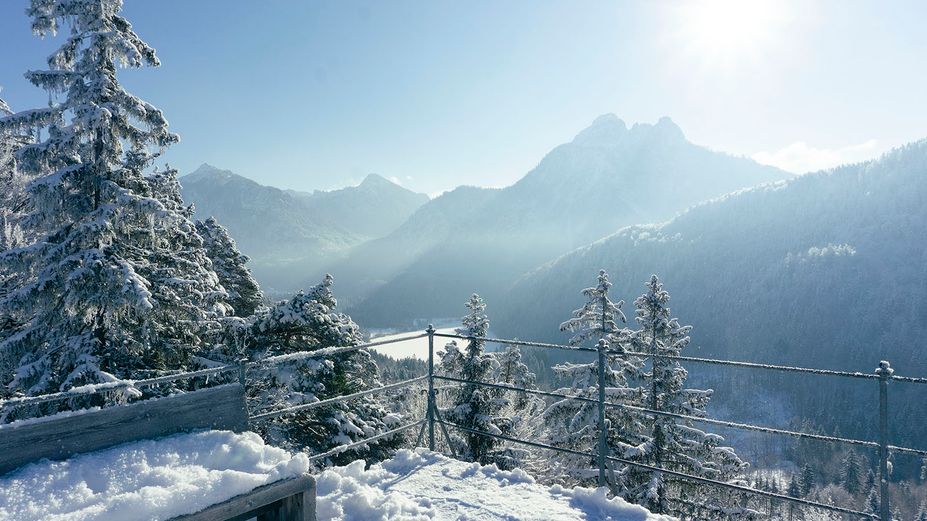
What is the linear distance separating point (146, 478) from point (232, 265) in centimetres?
1625

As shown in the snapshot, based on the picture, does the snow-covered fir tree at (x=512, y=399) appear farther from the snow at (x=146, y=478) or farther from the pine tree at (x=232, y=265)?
the snow at (x=146, y=478)

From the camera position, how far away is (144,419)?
296 cm

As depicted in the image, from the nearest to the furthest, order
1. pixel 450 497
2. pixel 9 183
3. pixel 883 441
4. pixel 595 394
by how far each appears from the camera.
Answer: pixel 883 441 < pixel 450 497 < pixel 595 394 < pixel 9 183

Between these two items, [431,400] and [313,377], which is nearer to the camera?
[431,400]

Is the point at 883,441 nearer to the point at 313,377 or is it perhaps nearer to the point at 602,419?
the point at 602,419

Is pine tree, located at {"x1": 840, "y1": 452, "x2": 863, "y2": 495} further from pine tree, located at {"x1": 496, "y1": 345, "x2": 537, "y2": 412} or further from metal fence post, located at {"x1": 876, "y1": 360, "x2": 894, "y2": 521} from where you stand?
metal fence post, located at {"x1": 876, "y1": 360, "x2": 894, "y2": 521}

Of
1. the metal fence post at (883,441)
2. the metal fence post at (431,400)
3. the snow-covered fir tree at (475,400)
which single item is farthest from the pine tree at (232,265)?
the metal fence post at (883,441)

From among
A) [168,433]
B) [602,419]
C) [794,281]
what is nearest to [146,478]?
[168,433]

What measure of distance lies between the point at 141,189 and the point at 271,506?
31.1 ft

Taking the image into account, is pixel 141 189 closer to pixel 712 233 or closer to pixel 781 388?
pixel 781 388

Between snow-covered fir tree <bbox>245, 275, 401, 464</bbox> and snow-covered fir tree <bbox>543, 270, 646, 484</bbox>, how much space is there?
561 cm

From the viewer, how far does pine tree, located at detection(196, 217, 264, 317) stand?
55.0 feet

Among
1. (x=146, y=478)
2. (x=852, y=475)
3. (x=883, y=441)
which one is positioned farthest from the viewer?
(x=852, y=475)

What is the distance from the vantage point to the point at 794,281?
14375 cm
